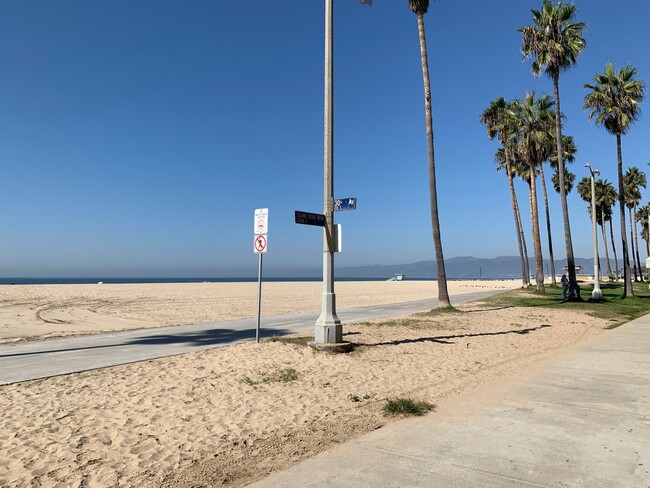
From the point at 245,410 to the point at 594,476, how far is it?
4.08 metres

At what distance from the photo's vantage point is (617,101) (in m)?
29.8

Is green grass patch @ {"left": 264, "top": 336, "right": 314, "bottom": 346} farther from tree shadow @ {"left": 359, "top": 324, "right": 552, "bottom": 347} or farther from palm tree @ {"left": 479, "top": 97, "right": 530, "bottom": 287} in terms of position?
palm tree @ {"left": 479, "top": 97, "right": 530, "bottom": 287}

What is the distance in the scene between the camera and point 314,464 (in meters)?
4.43

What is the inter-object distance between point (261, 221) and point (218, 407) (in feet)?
18.8

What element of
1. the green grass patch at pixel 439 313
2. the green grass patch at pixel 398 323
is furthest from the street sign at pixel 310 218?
the green grass patch at pixel 439 313

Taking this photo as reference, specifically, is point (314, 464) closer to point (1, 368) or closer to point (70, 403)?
point (70, 403)

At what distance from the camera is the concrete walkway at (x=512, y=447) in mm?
3963

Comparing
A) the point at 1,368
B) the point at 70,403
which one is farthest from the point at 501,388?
the point at 1,368

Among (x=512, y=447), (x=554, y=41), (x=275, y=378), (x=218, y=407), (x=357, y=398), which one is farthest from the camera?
(x=554, y=41)

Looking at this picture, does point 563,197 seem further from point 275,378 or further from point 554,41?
point 275,378

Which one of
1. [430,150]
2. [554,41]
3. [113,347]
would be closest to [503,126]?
[554,41]

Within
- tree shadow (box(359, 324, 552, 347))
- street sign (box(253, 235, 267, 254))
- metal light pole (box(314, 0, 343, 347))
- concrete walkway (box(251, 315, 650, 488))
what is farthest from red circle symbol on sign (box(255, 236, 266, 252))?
concrete walkway (box(251, 315, 650, 488))

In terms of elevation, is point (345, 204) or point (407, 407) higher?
point (345, 204)

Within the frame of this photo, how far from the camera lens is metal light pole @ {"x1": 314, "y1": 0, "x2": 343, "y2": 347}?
1016 cm
